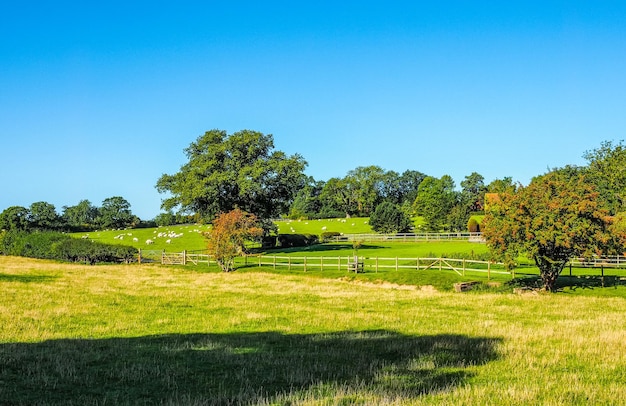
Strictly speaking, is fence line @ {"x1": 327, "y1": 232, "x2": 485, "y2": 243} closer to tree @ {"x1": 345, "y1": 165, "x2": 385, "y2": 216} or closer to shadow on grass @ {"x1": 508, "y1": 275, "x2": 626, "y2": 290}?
shadow on grass @ {"x1": 508, "y1": 275, "x2": 626, "y2": 290}

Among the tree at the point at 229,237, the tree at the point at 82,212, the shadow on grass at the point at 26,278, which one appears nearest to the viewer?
the shadow on grass at the point at 26,278

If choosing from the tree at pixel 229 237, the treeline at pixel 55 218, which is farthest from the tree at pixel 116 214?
the tree at pixel 229 237

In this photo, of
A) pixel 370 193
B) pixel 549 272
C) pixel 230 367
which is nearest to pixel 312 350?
pixel 230 367

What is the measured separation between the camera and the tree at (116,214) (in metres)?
130

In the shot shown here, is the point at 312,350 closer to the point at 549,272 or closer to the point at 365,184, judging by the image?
the point at 549,272

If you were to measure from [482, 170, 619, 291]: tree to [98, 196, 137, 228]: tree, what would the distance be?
4554 inches

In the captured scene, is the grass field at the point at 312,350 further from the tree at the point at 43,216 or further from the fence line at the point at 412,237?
the tree at the point at 43,216

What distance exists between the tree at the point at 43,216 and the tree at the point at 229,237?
8491 cm

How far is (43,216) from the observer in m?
118

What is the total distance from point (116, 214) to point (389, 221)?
7310 centimetres

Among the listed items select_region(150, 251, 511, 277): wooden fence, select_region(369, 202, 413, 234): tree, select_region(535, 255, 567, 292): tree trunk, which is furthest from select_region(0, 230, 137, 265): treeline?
select_region(535, 255, 567, 292): tree trunk

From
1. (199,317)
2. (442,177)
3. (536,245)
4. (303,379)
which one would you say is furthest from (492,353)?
(442,177)

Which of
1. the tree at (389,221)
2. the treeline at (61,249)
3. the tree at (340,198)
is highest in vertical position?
the tree at (340,198)

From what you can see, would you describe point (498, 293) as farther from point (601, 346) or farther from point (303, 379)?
point (303, 379)
